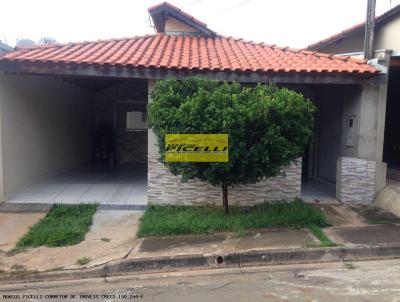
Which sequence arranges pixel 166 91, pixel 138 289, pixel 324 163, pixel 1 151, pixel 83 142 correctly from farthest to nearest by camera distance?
1. pixel 83 142
2. pixel 324 163
3. pixel 1 151
4. pixel 166 91
5. pixel 138 289

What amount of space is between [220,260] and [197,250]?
0.38 metres

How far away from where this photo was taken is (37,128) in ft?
28.4

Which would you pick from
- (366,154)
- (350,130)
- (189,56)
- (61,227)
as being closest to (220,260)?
(61,227)

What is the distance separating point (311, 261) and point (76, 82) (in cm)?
816

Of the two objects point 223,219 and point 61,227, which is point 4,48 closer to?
point 61,227

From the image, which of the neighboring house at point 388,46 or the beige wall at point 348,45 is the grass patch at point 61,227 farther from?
the beige wall at point 348,45

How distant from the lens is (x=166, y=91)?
6.12 metres

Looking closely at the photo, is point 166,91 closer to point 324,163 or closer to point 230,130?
point 230,130

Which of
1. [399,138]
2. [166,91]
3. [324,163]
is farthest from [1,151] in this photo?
[399,138]

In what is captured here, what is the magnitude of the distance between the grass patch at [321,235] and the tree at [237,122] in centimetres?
109

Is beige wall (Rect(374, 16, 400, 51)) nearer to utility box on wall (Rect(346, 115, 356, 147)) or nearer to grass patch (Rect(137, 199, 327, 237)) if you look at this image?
utility box on wall (Rect(346, 115, 356, 147))

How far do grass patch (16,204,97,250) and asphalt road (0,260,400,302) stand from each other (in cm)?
111

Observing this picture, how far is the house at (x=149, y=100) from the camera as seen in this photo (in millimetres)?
7027

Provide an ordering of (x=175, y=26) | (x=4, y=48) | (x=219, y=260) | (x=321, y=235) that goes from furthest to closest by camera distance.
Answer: (x=175, y=26) → (x=4, y=48) → (x=321, y=235) → (x=219, y=260)
